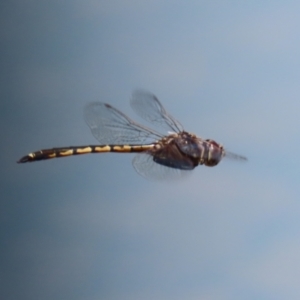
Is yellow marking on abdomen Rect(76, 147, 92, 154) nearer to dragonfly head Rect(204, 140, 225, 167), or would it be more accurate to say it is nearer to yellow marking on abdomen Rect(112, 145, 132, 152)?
yellow marking on abdomen Rect(112, 145, 132, 152)

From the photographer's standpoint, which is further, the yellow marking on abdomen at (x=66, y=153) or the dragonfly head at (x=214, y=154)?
the yellow marking on abdomen at (x=66, y=153)

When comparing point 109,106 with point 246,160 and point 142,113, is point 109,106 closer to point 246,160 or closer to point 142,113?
point 142,113

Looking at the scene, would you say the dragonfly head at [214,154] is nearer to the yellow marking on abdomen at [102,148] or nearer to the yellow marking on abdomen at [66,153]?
the yellow marking on abdomen at [102,148]

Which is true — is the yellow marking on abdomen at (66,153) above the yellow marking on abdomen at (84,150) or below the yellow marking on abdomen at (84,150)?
below

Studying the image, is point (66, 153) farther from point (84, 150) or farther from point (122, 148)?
point (122, 148)

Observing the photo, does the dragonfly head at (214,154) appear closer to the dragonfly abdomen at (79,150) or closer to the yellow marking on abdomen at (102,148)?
the dragonfly abdomen at (79,150)

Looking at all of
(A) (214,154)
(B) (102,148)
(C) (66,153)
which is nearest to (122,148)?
(B) (102,148)

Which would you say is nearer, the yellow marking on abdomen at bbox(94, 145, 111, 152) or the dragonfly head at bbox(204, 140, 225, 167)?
the dragonfly head at bbox(204, 140, 225, 167)

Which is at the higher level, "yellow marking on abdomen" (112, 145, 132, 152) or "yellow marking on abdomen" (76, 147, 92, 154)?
"yellow marking on abdomen" (112, 145, 132, 152)
